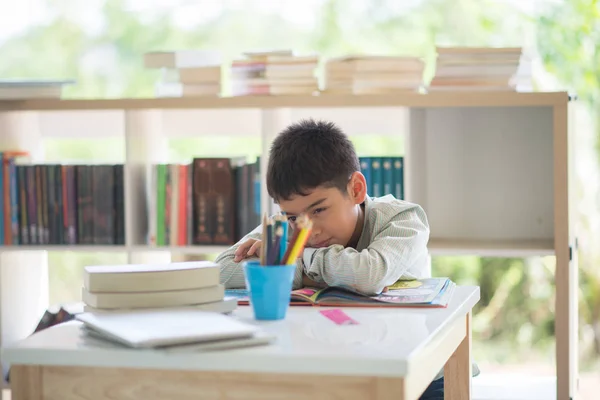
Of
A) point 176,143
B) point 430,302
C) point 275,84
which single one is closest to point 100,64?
point 176,143

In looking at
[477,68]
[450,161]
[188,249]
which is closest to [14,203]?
[188,249]

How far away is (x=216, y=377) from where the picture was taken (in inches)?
42.4

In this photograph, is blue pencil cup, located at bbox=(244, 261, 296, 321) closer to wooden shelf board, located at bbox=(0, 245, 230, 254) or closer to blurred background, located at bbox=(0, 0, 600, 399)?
wooden shelf board, located at bbox=(0, 245, 230, 254)

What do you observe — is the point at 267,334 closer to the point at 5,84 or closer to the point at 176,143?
the point at 5,84

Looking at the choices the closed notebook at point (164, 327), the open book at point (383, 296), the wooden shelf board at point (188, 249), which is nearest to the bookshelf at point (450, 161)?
the wooden shelf board at point (188, 249)

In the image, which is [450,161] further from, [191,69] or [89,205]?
[89,205]

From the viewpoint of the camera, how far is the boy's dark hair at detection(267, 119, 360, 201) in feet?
5.63

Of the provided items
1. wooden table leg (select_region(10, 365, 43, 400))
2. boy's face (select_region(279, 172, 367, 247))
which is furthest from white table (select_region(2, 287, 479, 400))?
boy's face (select_region(279, 172, 367, 247))

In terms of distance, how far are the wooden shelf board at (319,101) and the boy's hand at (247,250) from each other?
114 cm

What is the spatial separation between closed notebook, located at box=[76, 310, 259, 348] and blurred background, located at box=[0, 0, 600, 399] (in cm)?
283

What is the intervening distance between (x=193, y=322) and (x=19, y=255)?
2172 mm

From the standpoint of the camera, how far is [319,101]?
2.76 meters

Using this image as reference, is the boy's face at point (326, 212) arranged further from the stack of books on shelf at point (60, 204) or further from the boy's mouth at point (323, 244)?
the stack of books on shelf at point (60, 204)

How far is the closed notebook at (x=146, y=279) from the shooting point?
1.26 metres
